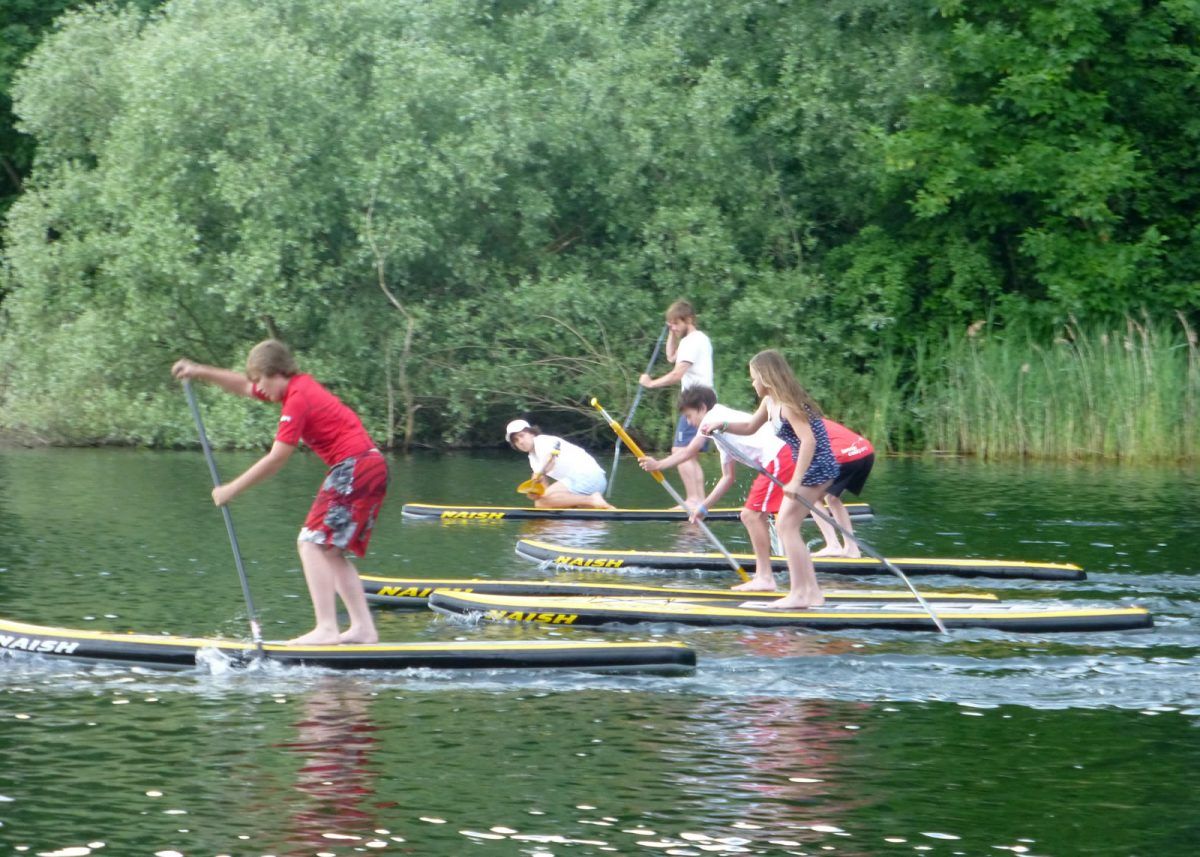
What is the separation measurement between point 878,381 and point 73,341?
474 inches

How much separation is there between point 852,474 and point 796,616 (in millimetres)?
3148

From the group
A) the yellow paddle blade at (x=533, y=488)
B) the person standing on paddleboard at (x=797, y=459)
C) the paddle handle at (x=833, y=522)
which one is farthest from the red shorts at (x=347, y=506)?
the yellow paddle blade at (x=533, y=488)

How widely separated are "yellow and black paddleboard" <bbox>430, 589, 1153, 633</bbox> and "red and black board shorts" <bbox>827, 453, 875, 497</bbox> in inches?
110

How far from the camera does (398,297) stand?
27609 millimetres

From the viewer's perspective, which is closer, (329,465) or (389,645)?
(329,465)

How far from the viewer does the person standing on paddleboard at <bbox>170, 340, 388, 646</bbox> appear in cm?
896

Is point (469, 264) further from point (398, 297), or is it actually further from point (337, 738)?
point (337, 738)

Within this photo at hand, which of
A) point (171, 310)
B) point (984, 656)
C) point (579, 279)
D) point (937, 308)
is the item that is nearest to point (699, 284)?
point (579, 279)

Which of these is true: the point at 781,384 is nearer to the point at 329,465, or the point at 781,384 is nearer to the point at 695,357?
the point at 329,465

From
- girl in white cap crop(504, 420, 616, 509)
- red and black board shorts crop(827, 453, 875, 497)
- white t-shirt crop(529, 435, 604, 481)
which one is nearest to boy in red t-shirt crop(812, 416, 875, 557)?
red and black board shorts crop(827, 453, 875, 497)

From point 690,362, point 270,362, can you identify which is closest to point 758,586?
point 270,362

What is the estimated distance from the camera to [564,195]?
28875 mm

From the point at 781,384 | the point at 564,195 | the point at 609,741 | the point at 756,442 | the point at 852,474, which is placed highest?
the point at 564,195

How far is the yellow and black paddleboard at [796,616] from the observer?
10656 mm
